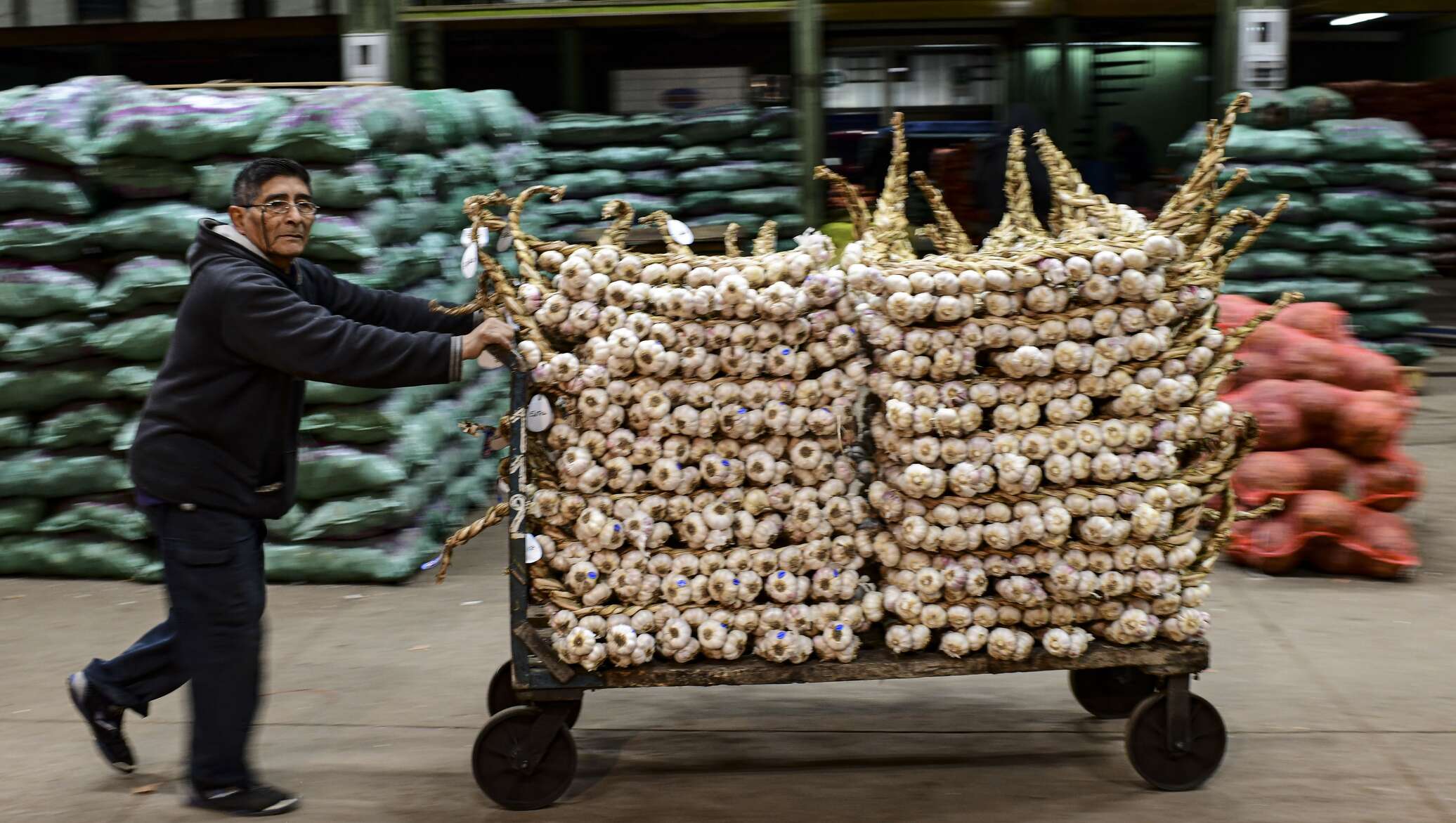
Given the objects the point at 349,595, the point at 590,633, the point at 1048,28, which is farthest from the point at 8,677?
the point at 1048,28

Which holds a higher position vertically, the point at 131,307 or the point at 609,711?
the point at 131,307

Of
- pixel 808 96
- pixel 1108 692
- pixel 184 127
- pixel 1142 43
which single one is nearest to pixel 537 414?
pixel 1108 692

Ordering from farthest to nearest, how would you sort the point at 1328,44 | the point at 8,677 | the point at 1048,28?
the point at 1328,44 → the point at 1048,28 → the point at 8,677

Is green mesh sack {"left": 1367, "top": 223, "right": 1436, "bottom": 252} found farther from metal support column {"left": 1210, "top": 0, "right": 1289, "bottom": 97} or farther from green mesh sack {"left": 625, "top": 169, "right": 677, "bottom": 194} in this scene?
green mesh sack {"left": 625, "top": 169, "right": 677, "bottom": 194}

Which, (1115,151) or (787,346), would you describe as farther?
(1115,151)

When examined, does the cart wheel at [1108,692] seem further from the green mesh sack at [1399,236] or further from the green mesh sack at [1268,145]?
the green mesh sack at [1399,236]

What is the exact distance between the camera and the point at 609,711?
14.2 feet

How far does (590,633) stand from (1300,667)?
2.52 metres

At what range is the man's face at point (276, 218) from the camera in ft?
11.5

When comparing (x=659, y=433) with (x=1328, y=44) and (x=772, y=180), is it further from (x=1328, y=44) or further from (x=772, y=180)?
(x=1328, y=44)

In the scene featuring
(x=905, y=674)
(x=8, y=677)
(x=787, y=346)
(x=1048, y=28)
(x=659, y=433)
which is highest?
(x=1048, y=28)

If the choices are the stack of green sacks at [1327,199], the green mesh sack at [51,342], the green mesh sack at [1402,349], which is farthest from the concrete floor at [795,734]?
the green mesh sack at [1402,349]

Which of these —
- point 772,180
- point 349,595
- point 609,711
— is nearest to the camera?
point 609,711

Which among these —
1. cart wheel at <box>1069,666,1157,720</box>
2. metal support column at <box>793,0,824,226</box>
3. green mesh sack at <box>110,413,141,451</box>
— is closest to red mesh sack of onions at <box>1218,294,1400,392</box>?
cart wheel at <box>1069,666,1157,720</box>
